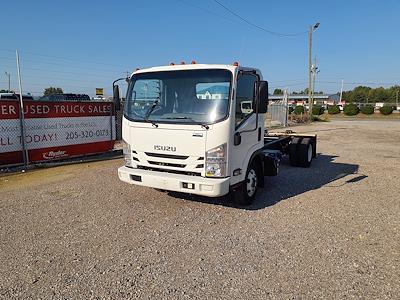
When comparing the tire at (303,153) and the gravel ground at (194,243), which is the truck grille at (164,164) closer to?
the gravel ground at (194,243)

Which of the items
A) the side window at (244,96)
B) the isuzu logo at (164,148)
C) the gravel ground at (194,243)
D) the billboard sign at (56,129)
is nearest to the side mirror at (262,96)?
the side window at (244,96)

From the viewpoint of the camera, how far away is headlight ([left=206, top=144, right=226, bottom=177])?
503 centimetres

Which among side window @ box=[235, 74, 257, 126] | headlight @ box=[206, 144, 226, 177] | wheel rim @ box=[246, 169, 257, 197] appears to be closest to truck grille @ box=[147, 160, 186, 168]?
headlight @ box=[206, 144, 226, 177]

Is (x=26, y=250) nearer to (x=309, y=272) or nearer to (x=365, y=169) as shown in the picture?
(x=309, y=272)

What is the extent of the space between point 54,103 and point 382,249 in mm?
9043

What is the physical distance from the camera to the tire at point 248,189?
5.80 metres

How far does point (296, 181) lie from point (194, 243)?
4.37m

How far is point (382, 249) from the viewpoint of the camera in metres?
4.33

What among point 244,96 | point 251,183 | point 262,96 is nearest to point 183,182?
point 251,183

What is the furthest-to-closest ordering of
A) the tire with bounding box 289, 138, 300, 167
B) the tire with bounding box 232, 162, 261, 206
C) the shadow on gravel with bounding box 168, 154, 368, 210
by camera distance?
the tire with bounding box 289, 138, 300, 167 < the shadow on gravel with bounding box 168, 154, 368, 210 < the tire with bounding box 232, 162, 261, 206

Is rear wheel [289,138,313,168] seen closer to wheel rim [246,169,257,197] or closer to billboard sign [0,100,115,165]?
wheel rim [246,169,257,197]

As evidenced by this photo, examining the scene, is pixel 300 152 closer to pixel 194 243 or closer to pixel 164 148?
pixel 164 148

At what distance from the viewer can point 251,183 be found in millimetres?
6059

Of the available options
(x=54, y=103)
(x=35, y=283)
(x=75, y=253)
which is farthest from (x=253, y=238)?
(x=54, y=103)
